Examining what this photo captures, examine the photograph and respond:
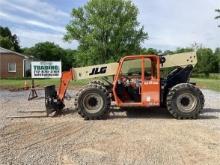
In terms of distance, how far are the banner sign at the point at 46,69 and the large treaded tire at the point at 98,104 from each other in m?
5.15

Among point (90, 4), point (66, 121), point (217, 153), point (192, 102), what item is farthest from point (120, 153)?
point (90, 4)

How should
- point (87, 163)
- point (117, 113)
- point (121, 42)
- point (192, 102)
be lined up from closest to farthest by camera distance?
point (87, 163) → point (192, 102) → point (117, 113) → point (121, 42)

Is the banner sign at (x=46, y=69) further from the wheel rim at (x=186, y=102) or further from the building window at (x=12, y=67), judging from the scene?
the building window at (x=12, y=67)

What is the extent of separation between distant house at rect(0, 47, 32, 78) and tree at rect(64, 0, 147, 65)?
341 inches

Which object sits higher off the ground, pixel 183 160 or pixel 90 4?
pixel 90 4

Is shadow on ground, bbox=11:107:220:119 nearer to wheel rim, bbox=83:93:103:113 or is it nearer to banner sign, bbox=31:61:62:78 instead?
wheel rim, bbox=83:93:103:113

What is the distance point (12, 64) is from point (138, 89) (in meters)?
50.9

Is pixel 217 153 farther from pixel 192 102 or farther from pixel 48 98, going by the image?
pixel 48 98

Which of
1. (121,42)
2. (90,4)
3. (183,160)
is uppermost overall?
(90,4)

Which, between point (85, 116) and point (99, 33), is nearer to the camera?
point (85, 116)

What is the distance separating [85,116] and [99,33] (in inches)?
2079

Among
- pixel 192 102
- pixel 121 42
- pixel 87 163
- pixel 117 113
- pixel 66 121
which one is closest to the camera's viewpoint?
pixel 87 163

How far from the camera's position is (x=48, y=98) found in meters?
14.5

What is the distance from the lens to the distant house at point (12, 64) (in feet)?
203
